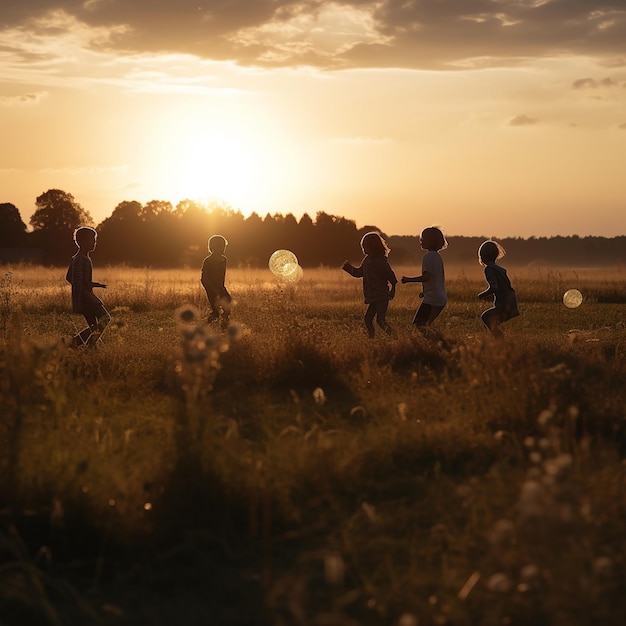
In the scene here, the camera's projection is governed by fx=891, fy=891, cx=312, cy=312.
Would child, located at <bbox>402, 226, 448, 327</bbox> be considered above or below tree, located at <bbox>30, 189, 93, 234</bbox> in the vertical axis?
below

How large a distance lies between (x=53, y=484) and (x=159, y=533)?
31.5 inches

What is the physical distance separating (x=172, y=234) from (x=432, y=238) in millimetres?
66360

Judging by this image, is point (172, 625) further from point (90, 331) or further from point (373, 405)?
point (90, 331)

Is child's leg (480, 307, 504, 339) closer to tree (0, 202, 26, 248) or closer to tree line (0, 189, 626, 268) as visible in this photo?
tree line (0, 189, 626, 268)

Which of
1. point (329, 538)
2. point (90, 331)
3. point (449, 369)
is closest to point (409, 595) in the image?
point (329, 538)

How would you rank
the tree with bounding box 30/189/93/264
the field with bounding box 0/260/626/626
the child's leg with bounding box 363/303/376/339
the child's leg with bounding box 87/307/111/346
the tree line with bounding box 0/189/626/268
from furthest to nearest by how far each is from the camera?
the tree with bounding box 30/189/93/264
the tree line with bounding box 0/189/626/268
the child's leg with bounding box 363/303/376/339
the child's leg with bounding box 87/307/111/346
the field with bounding box 0/260/626/626

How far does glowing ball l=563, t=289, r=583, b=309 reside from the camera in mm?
23592

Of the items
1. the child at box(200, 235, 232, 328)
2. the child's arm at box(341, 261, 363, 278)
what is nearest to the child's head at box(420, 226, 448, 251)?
the child's arm at box(341, 261, 363, 278)

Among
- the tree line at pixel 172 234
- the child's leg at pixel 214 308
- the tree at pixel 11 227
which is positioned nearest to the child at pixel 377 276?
the child's leg at pixel 214 308

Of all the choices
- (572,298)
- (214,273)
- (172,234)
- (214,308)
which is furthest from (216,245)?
(172,234)

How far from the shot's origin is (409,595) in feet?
11.8

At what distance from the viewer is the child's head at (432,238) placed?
37.8 ft

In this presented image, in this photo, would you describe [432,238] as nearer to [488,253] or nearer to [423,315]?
[488,253]

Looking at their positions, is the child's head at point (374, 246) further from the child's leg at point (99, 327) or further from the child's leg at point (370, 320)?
the child's leg at point (99, 327)
